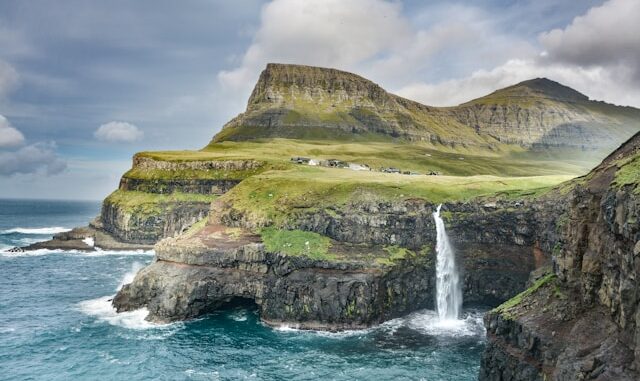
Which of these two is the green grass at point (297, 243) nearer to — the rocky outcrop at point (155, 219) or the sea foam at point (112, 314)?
the sea foam at point (112, 314)

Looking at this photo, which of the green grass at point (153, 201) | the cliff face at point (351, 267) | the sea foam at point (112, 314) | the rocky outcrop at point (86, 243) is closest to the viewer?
the cliff face at point (351, 267)

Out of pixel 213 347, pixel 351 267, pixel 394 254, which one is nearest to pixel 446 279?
pixel 394 254

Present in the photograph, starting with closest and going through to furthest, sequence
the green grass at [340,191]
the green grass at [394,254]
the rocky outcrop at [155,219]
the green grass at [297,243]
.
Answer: the green grass at [394,254] < the green grass at [297,243] < the green grass at [340,191] < the rocky outcrop at [155,219]

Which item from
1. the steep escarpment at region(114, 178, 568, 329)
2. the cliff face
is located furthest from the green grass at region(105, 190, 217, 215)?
the steep escarpment at region(114, 178, 568, 329)

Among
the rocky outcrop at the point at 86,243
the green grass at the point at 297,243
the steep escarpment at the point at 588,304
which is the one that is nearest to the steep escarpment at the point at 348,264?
the green grass at the point at 297,243

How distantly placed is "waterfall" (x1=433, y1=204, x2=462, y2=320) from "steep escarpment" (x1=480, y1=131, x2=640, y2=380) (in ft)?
90.6

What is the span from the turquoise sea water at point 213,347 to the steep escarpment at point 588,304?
12691 millimetres

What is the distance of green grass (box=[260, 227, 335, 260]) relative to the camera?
64625 mm

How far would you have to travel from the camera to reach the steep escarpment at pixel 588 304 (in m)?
26.2

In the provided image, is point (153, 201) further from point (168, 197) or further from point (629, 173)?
point (629, 173)

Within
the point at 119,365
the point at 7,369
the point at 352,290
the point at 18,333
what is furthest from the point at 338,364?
the point at 18,333

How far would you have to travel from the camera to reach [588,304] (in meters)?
31.5

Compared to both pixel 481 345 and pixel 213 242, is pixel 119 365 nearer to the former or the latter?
pixel 213 242

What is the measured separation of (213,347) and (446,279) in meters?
34.8
